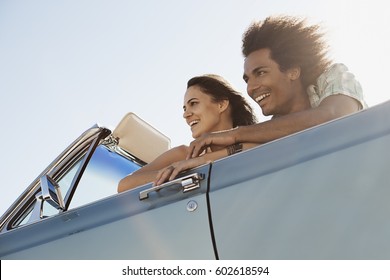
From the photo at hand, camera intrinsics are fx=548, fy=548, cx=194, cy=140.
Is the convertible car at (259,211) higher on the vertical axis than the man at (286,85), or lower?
lower

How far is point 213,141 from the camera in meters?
2.03

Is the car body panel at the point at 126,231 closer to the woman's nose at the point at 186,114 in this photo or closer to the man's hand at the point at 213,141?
the man's hand at the point at 213,141

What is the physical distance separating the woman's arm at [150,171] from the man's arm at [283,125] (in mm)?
304

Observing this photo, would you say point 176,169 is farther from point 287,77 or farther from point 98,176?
point 98,176

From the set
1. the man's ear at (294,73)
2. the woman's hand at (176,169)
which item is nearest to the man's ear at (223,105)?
the man's ear at (294,73)

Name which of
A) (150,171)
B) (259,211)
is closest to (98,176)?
(150,171)

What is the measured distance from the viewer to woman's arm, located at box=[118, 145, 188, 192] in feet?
7.45

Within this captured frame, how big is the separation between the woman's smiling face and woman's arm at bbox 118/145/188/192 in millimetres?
407

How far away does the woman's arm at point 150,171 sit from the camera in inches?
89.4

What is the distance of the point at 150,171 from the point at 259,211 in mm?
875

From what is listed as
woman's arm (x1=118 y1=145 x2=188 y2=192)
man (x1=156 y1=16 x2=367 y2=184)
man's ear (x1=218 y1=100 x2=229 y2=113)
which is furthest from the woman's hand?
man's ear (x1=218 y1=100 x2=229 y2=113)

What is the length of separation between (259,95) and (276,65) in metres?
0.16

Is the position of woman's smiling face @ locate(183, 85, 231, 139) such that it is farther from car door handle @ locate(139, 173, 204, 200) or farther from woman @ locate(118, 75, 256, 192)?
car door handle @ locate(139, 173, 204, 200)
